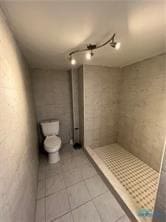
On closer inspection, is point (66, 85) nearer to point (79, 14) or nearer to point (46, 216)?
point (79, 14)

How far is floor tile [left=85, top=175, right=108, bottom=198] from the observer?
162cm

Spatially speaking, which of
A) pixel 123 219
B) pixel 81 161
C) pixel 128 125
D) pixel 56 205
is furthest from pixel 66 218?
pixel 128 125

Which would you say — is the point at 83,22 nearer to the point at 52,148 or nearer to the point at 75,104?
the point at 75,104

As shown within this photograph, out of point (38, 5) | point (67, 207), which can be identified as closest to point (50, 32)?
point (38, 5)

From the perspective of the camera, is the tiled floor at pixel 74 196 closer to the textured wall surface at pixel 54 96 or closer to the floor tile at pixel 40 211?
the floor tile at pixel 40 211

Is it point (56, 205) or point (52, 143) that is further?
point (52, 143)

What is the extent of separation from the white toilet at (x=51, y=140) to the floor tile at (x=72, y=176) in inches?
18.3

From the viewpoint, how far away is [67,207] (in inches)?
56.0

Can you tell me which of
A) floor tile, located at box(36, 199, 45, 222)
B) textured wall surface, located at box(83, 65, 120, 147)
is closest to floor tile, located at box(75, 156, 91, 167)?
textured wall surface, located at box(83, 65, 120, 147)

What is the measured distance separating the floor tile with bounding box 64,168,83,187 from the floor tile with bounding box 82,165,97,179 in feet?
0.26

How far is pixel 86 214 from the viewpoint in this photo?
134 cm

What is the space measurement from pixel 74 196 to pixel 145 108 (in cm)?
198

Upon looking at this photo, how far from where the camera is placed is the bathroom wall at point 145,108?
1791mm

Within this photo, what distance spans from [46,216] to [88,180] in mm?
772
